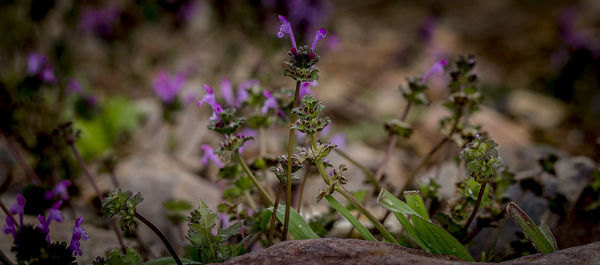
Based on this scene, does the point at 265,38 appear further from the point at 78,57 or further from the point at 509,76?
the point at 509,76

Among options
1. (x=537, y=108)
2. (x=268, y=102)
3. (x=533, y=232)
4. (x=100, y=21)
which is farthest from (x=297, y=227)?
(x=537, y=108)

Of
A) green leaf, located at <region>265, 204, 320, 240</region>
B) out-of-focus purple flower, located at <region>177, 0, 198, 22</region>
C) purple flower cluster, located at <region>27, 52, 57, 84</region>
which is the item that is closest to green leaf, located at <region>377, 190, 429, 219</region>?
green leaf, located at <region>265, 204, 320, 240</region>

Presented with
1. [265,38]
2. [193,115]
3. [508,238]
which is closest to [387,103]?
[265,38]

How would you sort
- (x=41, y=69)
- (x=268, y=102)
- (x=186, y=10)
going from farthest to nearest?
(x=186, y=10) < (x=41, y=69) < (x=268, y=102)

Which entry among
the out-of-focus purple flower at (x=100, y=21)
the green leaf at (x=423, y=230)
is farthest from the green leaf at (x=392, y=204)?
the out-of-focus purple flower at (x=100, y=21)

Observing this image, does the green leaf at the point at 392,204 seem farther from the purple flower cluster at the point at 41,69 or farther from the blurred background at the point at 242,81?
the purple flower cluster at the point at 41,69

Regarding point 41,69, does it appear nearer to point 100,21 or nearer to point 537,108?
point 100,21
